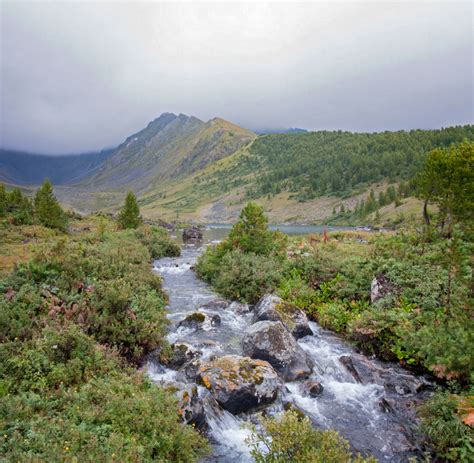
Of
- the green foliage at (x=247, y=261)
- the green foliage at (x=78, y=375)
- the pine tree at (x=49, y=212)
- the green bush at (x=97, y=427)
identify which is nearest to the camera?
the green bush at (x=97, y=427)

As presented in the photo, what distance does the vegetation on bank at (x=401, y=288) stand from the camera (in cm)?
1035

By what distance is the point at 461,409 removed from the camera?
877cm

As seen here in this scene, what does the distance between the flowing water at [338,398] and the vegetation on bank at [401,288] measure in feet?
2.89

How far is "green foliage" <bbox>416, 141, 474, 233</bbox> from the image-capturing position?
31.6 metres

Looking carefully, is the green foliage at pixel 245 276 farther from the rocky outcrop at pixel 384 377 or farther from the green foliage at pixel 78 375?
the rocky outcrop at pixel 384 377

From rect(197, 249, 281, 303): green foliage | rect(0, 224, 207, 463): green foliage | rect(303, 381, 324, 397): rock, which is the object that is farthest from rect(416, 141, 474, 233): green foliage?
rect(0, 224, 207, 463): green foliage

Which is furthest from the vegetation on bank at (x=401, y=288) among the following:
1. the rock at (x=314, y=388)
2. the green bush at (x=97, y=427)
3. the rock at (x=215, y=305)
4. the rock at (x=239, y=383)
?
the green bush at (x=97, y=427)

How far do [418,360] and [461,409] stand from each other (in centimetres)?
441

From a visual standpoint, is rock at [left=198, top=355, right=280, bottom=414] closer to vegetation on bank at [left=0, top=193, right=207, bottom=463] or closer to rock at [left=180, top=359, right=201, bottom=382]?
rock at [left=180, top=359, right=201, bottom=382]

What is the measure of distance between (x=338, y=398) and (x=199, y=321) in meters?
8.18

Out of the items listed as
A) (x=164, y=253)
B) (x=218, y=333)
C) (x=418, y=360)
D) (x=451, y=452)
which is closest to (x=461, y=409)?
(x=451, y=452)

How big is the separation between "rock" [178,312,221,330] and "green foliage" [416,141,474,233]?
24263 mm

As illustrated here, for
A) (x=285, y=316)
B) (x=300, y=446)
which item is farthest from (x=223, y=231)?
(x=300, y=446)

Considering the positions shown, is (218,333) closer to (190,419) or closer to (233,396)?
(233,396)
